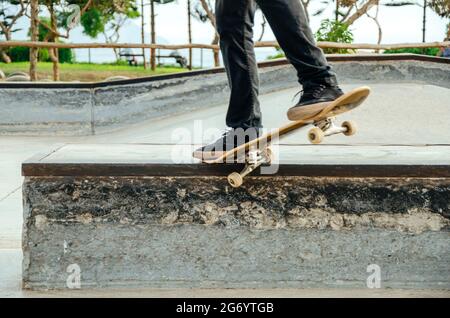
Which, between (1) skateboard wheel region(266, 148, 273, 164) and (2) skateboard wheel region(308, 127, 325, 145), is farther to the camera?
(1) skateboard wheel region(266, 148, 273, 164)

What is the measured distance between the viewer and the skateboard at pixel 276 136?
3055mm

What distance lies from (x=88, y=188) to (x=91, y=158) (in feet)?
0.66

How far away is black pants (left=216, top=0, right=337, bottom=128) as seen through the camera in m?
3.15

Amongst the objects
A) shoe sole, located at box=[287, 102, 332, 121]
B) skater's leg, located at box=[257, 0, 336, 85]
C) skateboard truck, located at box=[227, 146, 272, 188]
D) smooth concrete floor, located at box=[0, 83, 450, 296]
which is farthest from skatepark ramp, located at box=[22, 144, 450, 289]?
smooth concrete floor, located at box=[0, 83, 450, 296]

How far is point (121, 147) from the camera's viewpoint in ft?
13.1

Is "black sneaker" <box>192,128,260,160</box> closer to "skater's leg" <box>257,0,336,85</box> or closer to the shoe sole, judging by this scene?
the shoe sole

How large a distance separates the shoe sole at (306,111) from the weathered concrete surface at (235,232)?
32cm

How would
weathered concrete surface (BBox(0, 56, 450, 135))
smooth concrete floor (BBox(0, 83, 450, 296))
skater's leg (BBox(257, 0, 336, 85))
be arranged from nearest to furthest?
skater's leg (BBox(257, 0, 336, 85)), smooth concrete floor (BBox(0, 83, 450, 296)), weathered concrete surface (BBox(0, 56, 450, 135))

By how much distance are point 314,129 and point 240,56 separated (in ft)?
1.79

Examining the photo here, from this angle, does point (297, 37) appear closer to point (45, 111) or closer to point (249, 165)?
point (249, 165)

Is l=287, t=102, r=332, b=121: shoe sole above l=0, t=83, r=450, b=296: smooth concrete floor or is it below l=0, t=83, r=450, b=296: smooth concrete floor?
above

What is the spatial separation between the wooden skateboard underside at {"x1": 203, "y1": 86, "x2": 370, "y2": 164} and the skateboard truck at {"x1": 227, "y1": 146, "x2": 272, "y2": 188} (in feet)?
0.10
